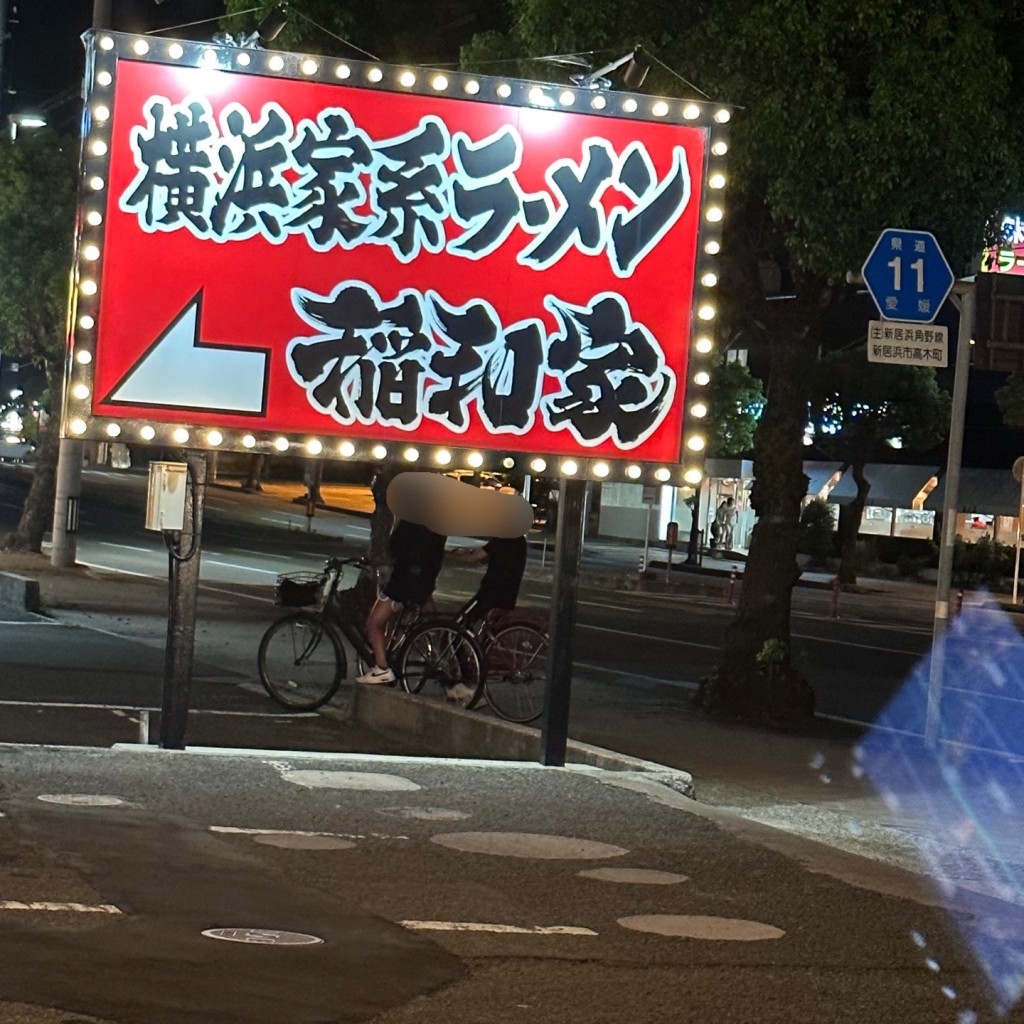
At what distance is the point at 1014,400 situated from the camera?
4150 cm

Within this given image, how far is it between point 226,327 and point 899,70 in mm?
6127

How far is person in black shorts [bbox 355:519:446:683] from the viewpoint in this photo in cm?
1394

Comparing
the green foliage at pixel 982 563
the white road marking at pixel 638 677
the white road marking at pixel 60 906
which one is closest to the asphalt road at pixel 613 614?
the white road marking at pixel 638 677

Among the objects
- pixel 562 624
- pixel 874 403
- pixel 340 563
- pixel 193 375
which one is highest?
pixel 874 403

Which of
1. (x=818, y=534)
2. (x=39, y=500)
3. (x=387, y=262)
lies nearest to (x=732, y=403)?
(x=818, y=534)

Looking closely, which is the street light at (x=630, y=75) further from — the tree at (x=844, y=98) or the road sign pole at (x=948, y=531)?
the road sign pole at (x=948, y=531)

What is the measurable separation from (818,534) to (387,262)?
41912 millimetres

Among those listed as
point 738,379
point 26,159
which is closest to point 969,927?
point 26,159

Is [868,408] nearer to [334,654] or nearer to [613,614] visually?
[613,614]

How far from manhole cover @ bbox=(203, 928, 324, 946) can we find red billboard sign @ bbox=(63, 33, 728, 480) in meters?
4.28

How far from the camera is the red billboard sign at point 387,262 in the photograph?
1038 cm

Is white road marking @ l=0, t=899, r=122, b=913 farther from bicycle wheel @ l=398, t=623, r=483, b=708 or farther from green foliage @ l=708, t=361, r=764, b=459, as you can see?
green foliage @ l=708, t=361, r=764, b=459

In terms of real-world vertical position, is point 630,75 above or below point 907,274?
above

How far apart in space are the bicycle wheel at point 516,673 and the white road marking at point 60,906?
7.38 metres
